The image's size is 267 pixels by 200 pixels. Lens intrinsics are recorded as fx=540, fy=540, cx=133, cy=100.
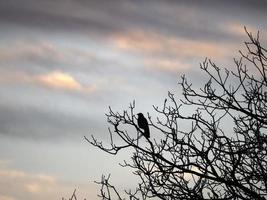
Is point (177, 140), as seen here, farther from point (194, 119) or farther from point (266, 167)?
point (266, 167)

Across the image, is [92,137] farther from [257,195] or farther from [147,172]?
[257,195]

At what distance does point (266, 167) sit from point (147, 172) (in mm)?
1795

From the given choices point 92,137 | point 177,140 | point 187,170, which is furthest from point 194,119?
point 92,137

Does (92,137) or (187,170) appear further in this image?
(92,137)

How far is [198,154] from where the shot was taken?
7.62 m

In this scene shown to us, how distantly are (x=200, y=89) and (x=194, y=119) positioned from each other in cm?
59

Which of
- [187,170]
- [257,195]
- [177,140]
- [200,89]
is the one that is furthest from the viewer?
[200,89]

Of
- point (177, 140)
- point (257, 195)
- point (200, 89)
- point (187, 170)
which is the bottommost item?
point (257, 195)

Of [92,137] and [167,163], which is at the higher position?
[92,137]

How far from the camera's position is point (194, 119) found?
7977 millimetres

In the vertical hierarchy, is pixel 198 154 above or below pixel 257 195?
above

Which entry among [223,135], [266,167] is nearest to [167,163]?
[223,135]

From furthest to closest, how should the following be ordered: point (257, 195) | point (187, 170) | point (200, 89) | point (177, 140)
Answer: point (200, 89) < point (177, 140) < point (187, 170) < point (257, 195)

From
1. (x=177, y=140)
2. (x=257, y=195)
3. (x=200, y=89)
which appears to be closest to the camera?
(x=257, y=195)
